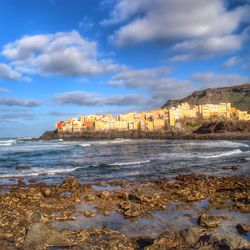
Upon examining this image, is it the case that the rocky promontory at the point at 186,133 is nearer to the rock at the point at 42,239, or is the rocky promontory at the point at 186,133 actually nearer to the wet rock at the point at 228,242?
the wet rock at the point at 228,242

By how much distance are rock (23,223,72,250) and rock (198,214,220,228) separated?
4.29 metres

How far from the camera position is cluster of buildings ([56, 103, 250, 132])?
134250 mm

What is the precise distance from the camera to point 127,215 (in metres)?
12.0

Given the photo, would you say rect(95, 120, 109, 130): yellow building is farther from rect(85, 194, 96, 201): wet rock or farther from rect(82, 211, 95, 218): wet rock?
rect(82, 211, 95, 218): wet rock

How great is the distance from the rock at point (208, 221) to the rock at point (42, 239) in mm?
4294

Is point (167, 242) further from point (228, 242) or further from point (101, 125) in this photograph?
point (101, 125)

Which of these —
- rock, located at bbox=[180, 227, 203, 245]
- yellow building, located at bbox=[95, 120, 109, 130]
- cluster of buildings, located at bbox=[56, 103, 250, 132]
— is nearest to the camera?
rock, located at bbox=[180, 227, 203, 245]

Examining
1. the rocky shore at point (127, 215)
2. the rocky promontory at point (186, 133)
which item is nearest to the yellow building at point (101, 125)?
the rocky promontory at point (186, 133)

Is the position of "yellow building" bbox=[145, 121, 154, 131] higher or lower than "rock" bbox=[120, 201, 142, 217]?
higher

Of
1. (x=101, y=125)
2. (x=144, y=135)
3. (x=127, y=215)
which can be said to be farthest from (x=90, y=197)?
(x=101, y=125)

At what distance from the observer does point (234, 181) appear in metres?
18.3

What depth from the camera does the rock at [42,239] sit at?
28.4 ft

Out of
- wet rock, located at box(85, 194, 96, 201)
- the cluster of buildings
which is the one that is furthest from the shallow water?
the cluster of buildings

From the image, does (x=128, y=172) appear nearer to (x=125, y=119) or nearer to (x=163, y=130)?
(x=163, y=130)
